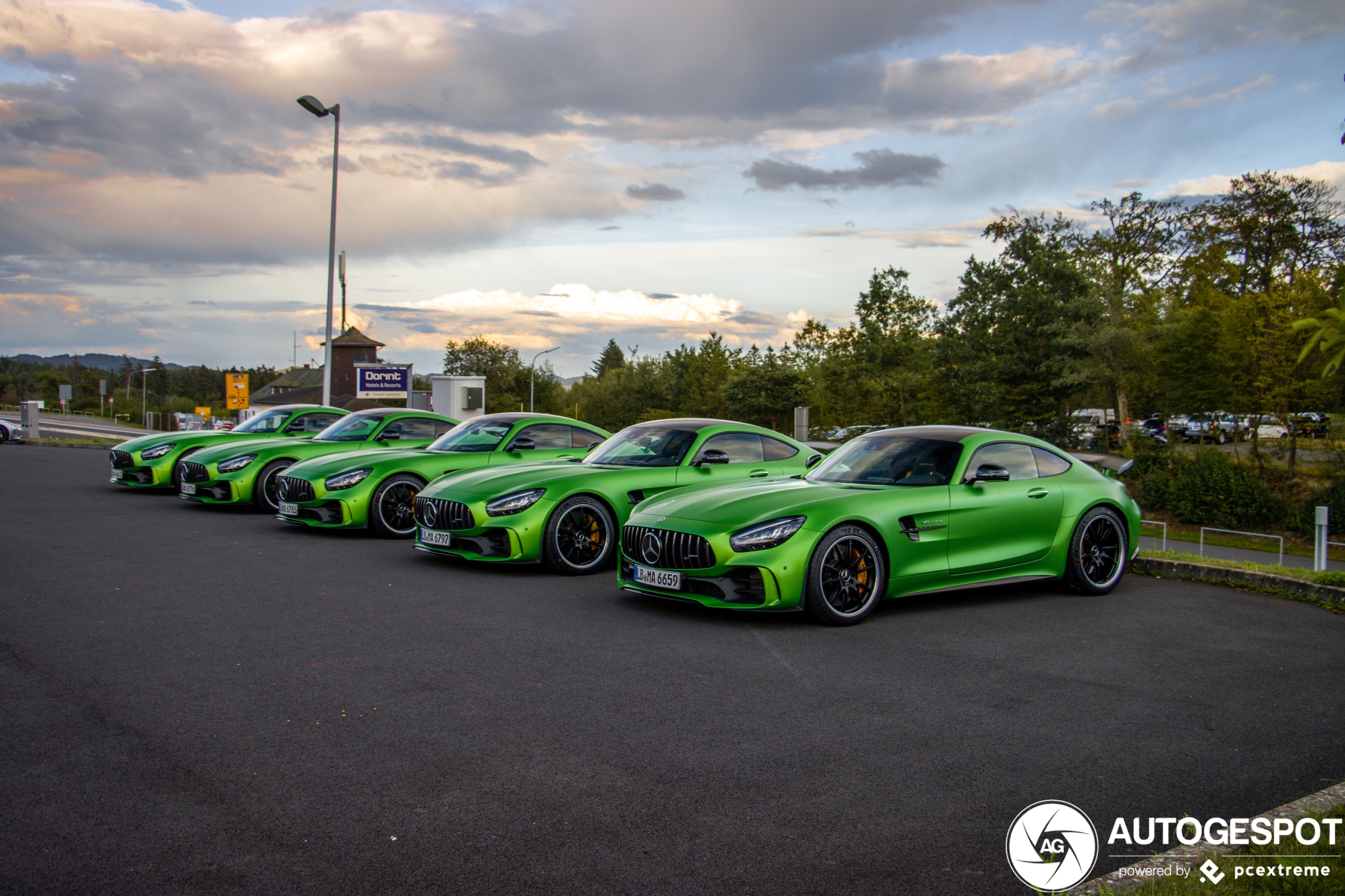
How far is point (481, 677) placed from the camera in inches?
198

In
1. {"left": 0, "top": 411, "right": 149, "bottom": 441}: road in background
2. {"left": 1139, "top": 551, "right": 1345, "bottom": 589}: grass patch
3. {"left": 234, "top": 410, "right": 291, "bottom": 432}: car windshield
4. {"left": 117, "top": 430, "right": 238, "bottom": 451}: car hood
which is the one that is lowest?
{"left": 1139, "top": 551, "right": 1345, "bottom": 589}: grass patch

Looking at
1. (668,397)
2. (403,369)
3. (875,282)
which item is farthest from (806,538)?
(668,397)

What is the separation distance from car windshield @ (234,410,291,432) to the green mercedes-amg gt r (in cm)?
994

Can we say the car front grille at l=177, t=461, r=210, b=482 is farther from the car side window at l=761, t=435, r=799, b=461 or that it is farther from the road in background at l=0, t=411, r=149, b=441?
the road in background at l=0, t=411, r=149, b=441

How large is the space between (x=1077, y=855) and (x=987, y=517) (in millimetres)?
4527

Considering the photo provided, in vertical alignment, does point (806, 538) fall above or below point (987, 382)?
below

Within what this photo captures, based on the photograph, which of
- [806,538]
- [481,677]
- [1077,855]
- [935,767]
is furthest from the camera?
[806,538]

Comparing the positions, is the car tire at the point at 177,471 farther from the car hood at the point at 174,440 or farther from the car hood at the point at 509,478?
the car hood at the point at 509,478

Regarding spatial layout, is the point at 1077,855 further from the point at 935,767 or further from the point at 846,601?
the point at 846,601

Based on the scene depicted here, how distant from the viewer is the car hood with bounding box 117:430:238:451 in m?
15.4

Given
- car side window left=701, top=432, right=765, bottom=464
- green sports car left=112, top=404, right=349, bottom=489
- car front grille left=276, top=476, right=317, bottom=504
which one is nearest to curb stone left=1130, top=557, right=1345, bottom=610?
car side window left=701, top=432, right=765, bottom=464

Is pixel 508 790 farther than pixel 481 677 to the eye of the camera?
No

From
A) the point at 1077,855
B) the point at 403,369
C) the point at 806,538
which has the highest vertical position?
the point at 403,369

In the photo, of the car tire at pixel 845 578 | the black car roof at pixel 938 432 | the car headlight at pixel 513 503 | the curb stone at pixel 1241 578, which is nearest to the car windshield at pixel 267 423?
→ the car headlight at pixel 513 503
